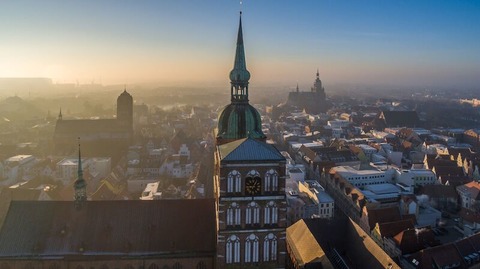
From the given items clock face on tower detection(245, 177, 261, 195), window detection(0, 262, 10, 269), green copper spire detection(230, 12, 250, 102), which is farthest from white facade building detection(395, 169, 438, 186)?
window detection(0, 262, 10, 269)

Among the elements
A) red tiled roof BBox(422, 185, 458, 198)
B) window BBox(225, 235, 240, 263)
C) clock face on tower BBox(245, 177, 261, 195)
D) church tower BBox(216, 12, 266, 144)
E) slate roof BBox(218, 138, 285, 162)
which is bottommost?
red tiled roof BBox(422, 185, 458, 198)

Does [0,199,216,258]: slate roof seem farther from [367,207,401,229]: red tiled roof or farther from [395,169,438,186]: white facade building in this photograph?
[395,169,438,186]: white facade building

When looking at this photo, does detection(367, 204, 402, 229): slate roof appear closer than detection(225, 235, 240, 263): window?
No

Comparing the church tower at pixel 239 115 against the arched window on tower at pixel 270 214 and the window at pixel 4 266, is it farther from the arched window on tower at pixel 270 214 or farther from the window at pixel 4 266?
the window at pixel 4 266

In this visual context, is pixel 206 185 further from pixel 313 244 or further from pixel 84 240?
pixel 84 240

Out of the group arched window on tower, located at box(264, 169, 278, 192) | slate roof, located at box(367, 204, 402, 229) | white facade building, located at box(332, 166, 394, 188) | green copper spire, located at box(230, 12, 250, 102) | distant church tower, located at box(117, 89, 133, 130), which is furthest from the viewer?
distant church tower, located at box(117, 89, 133, 130)

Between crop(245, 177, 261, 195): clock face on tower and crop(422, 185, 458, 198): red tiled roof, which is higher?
crop(245, 177, 261, 195): clock face on tower
